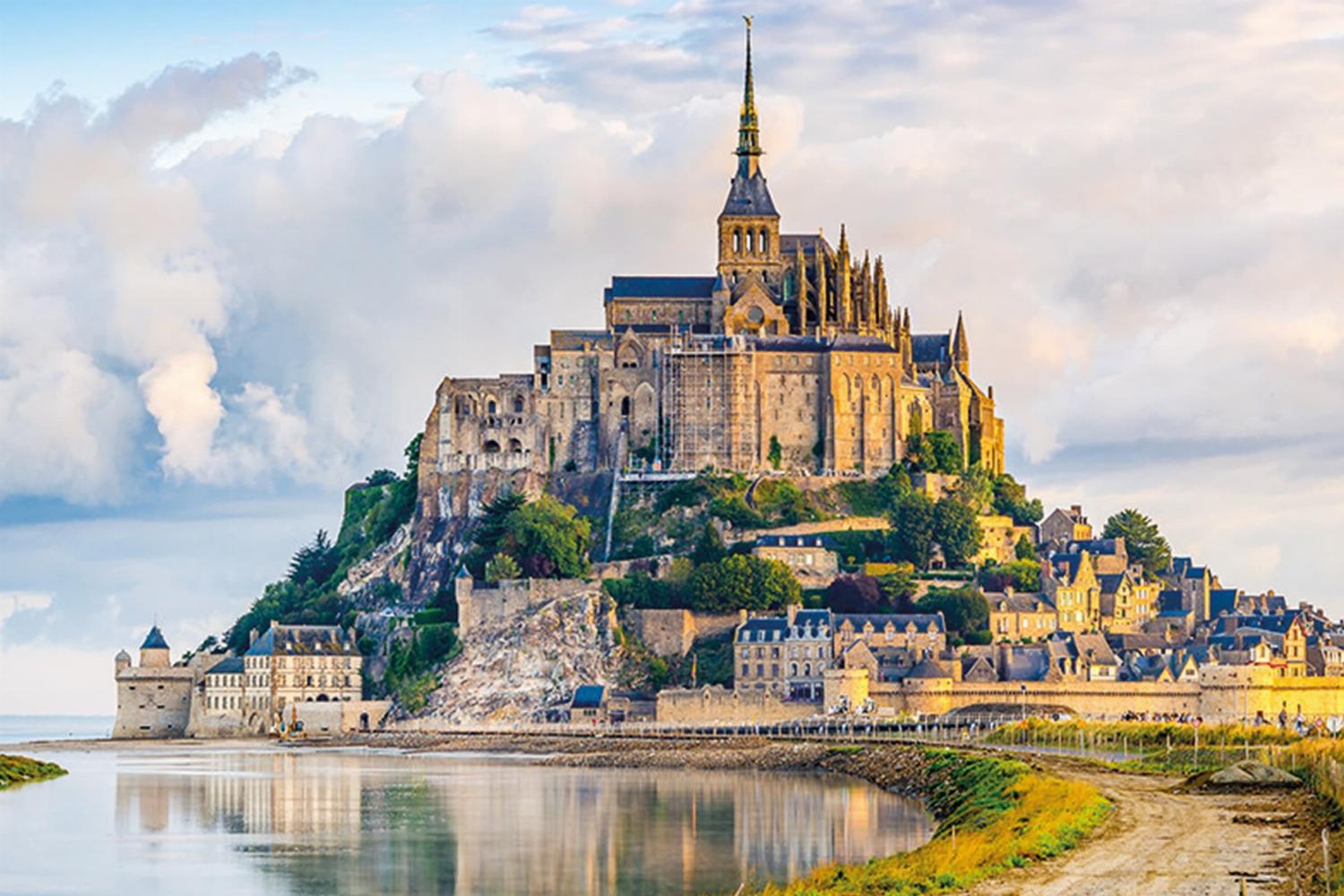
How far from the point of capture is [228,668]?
105375mm

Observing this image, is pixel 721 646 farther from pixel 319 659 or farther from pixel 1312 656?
pixel 1312 656

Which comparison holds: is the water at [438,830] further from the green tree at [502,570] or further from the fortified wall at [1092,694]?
the green tree at [502,570]

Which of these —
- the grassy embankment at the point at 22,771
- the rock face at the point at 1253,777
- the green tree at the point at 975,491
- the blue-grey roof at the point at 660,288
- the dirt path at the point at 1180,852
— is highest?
the blue-grey roof at the point at 660,288

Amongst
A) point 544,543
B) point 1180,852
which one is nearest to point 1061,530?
point 544,543

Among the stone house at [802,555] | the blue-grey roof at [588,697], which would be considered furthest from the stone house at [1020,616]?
the blue-grey roof at [588,697]

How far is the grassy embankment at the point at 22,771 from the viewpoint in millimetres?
72812

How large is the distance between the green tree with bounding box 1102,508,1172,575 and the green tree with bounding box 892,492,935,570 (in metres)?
12.3

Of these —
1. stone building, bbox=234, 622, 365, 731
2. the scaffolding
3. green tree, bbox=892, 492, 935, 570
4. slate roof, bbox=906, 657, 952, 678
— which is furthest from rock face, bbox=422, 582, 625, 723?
green tree, bbox=892, 492, 935, 570

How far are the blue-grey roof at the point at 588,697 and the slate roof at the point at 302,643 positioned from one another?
Answer: 14044 millimetres

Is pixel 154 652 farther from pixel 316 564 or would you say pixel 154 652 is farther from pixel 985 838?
pixel 985 838

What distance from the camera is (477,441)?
367ft

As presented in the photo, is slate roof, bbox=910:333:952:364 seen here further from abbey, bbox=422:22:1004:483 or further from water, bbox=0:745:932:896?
water, bbox=0:745:932:896

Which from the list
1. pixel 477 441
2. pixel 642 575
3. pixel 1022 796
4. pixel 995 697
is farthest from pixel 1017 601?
pixel 1022 796

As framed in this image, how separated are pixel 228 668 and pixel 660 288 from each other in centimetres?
2893
